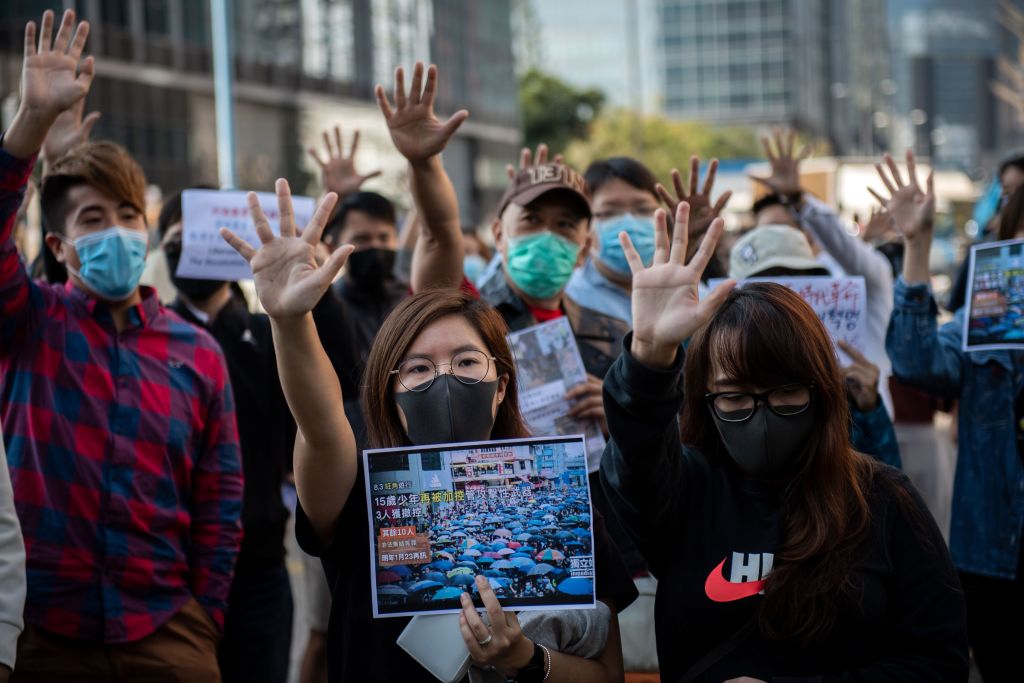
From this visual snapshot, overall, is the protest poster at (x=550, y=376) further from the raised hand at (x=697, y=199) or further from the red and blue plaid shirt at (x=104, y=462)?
the red and blue plaid shirt at (x=104, y=462)

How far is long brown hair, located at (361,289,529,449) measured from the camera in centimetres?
273

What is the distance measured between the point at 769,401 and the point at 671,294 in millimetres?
369

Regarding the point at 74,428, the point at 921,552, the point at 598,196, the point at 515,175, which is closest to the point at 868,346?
the point at 598,196

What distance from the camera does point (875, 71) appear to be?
14338cm

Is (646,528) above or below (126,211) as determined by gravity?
below

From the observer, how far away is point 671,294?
244cm

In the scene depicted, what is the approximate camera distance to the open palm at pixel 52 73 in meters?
3.33

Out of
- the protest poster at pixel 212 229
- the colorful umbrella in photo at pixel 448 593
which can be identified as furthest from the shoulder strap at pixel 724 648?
the protest poster at pixel 212 229

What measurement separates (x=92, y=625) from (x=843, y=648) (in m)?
2.05

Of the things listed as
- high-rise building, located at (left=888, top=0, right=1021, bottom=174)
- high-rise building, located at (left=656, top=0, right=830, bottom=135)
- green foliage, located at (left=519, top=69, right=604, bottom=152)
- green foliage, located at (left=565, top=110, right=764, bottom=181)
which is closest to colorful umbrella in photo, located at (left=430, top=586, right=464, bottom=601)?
green foliage, located at (left=565, top=110, right=764, bottom=181)

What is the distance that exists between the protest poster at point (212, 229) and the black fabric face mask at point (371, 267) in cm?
42

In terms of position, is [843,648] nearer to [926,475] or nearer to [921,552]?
[921,552]

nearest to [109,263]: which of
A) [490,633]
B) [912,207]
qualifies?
[490,633]

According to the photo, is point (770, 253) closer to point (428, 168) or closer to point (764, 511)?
point (428, 168)
